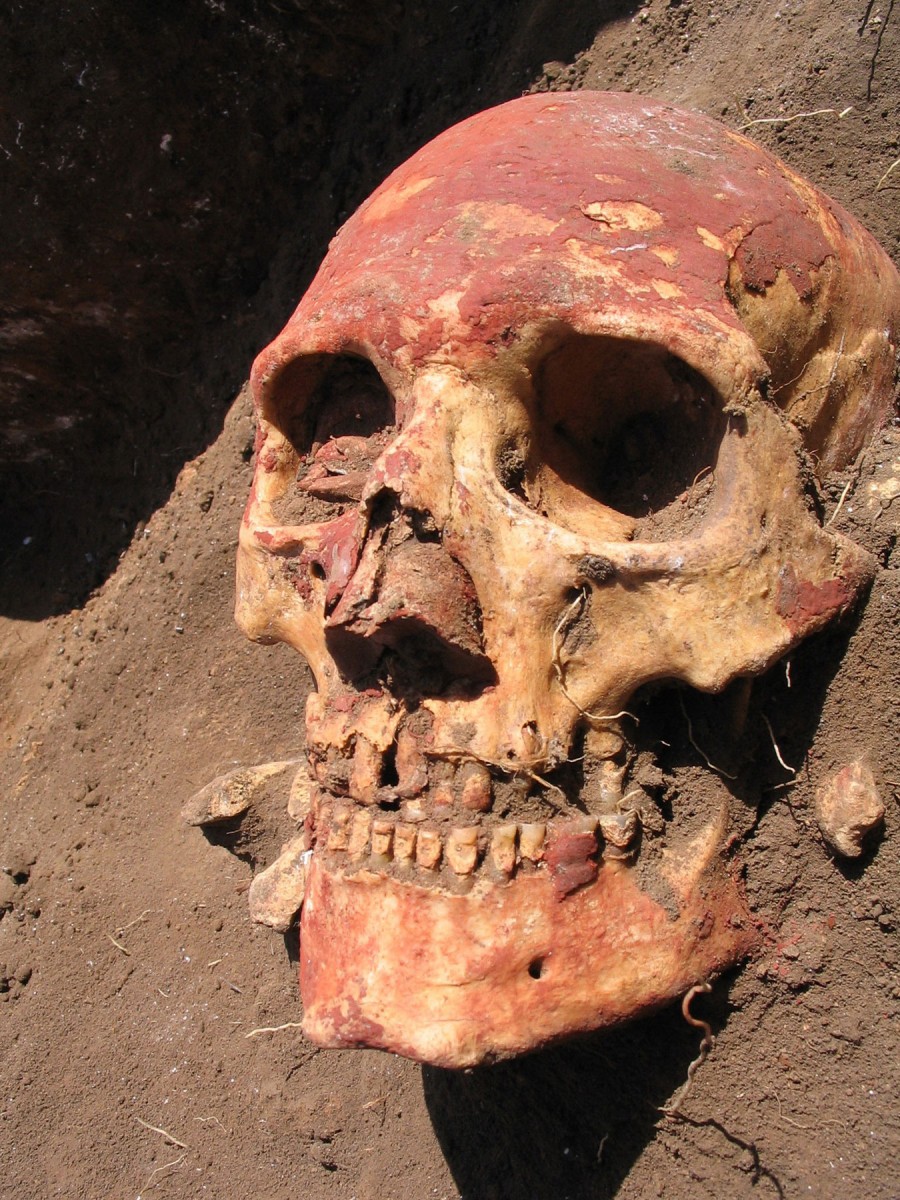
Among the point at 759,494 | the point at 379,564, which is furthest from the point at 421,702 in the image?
the point at 759,494

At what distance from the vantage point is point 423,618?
1.56 m

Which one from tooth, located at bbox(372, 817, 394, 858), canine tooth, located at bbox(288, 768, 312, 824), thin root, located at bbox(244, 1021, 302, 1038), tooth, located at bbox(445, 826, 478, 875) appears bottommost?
thin root, located at bbox(244, 1021, 302, 1038)

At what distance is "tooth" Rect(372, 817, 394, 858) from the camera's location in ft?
5.28

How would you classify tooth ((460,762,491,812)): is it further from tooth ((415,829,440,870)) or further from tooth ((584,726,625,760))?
tooth ((584,726,625,760))

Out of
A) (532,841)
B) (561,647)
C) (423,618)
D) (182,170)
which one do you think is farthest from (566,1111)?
(182,170)

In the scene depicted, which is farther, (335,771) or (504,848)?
(335,771)

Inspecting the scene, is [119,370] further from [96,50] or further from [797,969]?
[797,969]

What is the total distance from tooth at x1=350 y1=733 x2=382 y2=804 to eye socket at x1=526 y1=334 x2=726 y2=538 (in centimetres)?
50

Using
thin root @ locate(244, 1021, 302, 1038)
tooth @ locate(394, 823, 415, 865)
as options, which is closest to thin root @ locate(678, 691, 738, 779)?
tooth @ locate(394, 823, 415, 865)

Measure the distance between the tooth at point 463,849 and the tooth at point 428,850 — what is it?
17 millimetres

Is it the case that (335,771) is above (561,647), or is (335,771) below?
below

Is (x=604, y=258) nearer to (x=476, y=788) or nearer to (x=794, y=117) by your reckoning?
(x=476, y=788)

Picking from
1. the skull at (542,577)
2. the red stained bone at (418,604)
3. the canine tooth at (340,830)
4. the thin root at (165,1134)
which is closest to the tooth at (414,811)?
the skull at (542,577)

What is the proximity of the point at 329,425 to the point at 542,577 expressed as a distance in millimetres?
597
